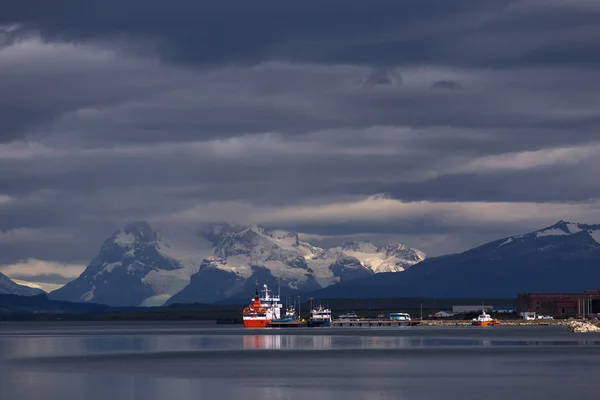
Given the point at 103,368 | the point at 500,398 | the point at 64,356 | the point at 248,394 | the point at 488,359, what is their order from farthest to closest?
the point at 64,356, the point at 488,359, the point at 103,368, the point at 248,394, the point at 500,398

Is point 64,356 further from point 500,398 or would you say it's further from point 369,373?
point 500,398

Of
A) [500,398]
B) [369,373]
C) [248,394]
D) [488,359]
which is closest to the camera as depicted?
[500,398]

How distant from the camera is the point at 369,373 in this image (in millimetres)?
104625

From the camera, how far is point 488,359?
124688mm

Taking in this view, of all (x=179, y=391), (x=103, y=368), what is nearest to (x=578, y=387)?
(x=179, y=391)

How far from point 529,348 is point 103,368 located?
191ft

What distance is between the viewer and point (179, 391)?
88.7 m

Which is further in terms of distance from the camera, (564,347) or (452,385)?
(564,347)

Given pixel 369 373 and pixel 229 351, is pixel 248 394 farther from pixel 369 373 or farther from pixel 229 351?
pixel 229 351

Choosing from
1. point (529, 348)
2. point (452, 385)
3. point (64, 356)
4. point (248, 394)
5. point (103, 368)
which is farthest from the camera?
point (529, 348)

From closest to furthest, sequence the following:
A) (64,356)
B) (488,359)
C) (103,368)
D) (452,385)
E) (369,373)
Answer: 1. (452,385)
2. (369,373)
3. (103,368)
4. (488,359)
5. (64,356)

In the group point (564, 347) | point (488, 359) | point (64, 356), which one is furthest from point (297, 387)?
point (564, 347)

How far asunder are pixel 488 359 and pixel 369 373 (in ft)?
79.2

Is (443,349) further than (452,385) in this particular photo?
Yes
